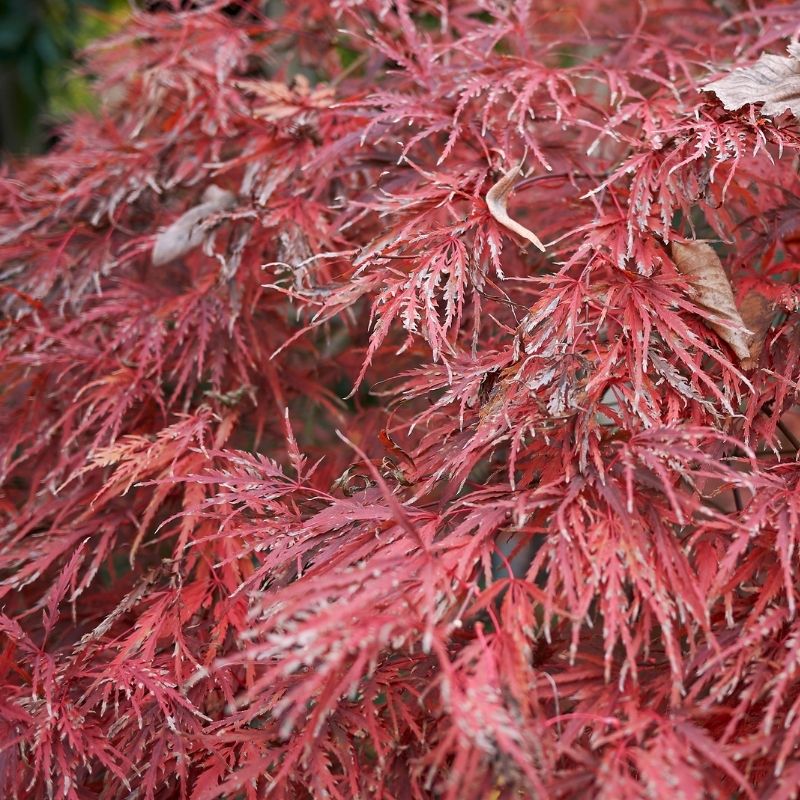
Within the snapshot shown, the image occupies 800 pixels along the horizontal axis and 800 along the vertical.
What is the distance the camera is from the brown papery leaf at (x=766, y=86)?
82cm

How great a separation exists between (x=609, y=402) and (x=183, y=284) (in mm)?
731

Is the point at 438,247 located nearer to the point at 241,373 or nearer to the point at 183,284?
the point at 241,373

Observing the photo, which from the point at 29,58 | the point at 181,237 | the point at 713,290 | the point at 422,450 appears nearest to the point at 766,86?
the point at 713,290

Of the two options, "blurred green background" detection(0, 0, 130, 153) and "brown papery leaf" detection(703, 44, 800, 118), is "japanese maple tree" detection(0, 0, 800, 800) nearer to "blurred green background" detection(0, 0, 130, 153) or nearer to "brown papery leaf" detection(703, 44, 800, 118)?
"brown papery leaf" detection(703, 44, 800, 118)

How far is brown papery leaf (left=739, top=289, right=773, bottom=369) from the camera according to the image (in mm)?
858

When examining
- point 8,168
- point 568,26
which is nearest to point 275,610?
point 8,168

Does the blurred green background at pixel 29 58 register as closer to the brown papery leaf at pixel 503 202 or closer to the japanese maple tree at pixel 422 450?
the japanese maple tree at pixel 422 450

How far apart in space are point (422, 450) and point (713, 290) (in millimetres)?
331

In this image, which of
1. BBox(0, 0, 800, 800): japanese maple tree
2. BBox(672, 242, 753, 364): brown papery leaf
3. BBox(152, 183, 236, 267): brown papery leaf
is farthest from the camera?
BBox(152, 183, 236, 267): brown papery leaf

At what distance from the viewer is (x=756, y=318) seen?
35.2 inches

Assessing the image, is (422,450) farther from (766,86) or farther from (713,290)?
(766,86)

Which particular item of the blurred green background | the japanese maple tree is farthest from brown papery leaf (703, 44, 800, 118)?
the blurred green background

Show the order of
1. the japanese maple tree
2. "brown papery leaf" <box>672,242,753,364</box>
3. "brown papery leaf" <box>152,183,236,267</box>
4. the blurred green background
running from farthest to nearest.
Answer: the blurred green background
"brown papery leaf" <box>152,183,236,267</box>
"brown papery leaf" <box>672,242,753,364</box>
the japanese maple tree

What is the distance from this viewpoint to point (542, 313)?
771mm
